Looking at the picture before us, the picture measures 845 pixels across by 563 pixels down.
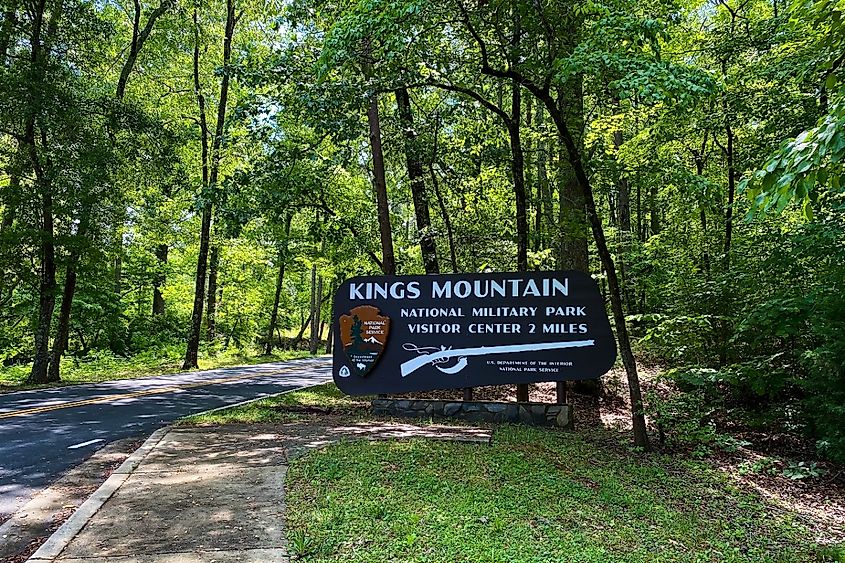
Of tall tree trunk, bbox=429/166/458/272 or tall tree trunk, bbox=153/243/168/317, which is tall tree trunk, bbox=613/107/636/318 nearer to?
tall tree trunk, bbox=429/166/458/272

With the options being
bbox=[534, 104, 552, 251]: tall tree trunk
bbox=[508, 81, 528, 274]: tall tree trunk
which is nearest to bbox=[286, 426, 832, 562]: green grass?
bbox=[508, 81, 528, 274]: tall tree trunk

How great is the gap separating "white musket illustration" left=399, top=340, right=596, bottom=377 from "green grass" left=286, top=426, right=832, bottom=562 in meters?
1.82

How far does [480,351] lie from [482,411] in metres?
0.95

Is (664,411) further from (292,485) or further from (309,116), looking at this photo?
(309,116)

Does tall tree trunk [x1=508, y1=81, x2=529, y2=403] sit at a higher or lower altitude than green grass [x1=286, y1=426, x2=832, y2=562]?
higher

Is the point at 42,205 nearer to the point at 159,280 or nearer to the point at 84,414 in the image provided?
the point at 84,414

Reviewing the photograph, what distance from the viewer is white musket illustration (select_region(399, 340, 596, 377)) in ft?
26.9

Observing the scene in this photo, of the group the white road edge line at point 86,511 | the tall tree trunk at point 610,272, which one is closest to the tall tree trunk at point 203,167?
the white road edge line at point 86,511

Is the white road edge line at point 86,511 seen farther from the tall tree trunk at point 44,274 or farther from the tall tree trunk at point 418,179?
the tall tree trunk at point 44,274

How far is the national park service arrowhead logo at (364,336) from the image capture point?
920cm

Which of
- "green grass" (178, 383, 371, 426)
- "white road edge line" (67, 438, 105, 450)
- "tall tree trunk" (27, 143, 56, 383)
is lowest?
"white road edge line" (67, 438, 105, 450)

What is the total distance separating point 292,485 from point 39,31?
13323 millimetres

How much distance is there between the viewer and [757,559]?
3992mm

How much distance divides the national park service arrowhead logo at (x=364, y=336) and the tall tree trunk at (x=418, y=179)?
2.61 meters
